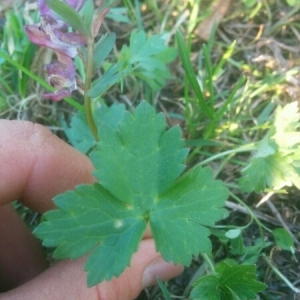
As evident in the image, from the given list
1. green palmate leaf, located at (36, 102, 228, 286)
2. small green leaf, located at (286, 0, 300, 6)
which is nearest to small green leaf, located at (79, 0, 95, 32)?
green palmate leaf, located at (36, 102, 228, 286)

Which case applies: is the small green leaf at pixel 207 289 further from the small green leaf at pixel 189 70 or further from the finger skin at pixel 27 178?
the small green leaf at pixel 189 70

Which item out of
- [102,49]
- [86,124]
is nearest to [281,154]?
[102,49]

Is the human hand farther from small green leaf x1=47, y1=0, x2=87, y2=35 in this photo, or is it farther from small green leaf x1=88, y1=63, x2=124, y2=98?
small green leaf x1=47, y1=0, x2=87, y2=35

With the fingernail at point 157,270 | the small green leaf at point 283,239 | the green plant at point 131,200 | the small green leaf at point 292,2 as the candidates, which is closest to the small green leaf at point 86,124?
the green plant at point 131,200

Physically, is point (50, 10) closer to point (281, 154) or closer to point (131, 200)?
point (131, 200)

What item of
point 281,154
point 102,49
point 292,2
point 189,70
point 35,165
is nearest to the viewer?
point 102,49

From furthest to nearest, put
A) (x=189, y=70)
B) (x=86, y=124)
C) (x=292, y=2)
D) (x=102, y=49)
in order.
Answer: (x=292, y=2) < (x=86, y=124) < (x=189, y=70) < (x=102, y=49)
